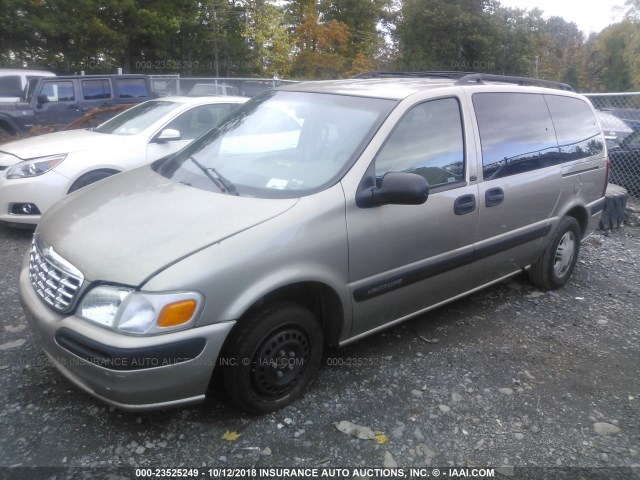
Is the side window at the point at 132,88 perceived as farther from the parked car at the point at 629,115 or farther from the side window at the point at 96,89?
the parked car at the point at 629,115

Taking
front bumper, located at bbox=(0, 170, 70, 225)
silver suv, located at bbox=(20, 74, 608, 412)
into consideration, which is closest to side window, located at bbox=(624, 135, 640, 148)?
→ silver suv, located at bbox=(20, 74, 608, 412)

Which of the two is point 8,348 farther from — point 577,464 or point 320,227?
point 577,464

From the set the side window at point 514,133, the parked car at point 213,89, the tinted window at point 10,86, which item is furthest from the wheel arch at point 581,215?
the tinted window at point 10,86

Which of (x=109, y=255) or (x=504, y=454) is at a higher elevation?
(x=109, y=255)

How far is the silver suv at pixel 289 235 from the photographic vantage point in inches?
94.5

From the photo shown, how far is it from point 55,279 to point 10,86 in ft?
43.4

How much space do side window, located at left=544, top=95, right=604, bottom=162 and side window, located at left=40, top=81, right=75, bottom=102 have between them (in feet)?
32.0

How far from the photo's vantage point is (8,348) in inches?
135

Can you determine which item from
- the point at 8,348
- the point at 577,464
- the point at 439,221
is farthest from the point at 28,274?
the point at 577,464

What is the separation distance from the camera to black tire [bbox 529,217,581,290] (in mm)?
4527

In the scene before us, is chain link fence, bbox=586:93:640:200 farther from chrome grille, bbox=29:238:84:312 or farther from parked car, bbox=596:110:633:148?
chrome grille, bbox=29:238:84:312

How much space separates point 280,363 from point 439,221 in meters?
1.36

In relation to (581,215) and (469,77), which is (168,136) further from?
(581,215)

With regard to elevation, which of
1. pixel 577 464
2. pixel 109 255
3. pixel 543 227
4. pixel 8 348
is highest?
pixel 109 255
